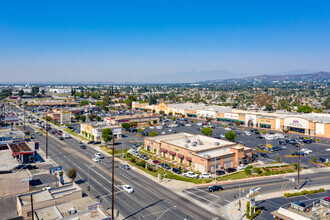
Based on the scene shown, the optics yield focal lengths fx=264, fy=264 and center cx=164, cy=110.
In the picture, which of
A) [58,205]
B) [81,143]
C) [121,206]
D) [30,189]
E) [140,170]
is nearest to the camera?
[58,205]

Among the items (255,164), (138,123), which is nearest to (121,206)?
(255,164)

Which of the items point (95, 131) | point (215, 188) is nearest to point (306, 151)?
point (215, 188)

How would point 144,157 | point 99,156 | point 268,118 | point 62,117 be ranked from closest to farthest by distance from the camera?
point 99,156
point 144,157
point 268,118
point 62,117

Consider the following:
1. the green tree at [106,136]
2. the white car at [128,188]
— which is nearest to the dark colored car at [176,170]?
the white car at [128,188]

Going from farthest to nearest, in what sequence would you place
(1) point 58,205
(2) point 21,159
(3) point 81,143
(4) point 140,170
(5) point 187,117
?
(5) point 187,117 → (3) point 81,143 → (2) point 21,159 → (4) point 140,170 → (1) point 58,205

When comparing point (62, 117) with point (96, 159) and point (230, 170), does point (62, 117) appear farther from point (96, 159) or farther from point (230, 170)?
point (230, 170)

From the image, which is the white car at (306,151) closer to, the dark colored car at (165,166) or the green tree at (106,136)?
the dark colored car at (165,166)

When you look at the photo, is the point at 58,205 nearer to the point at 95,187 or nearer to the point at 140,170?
the point at 95,187
